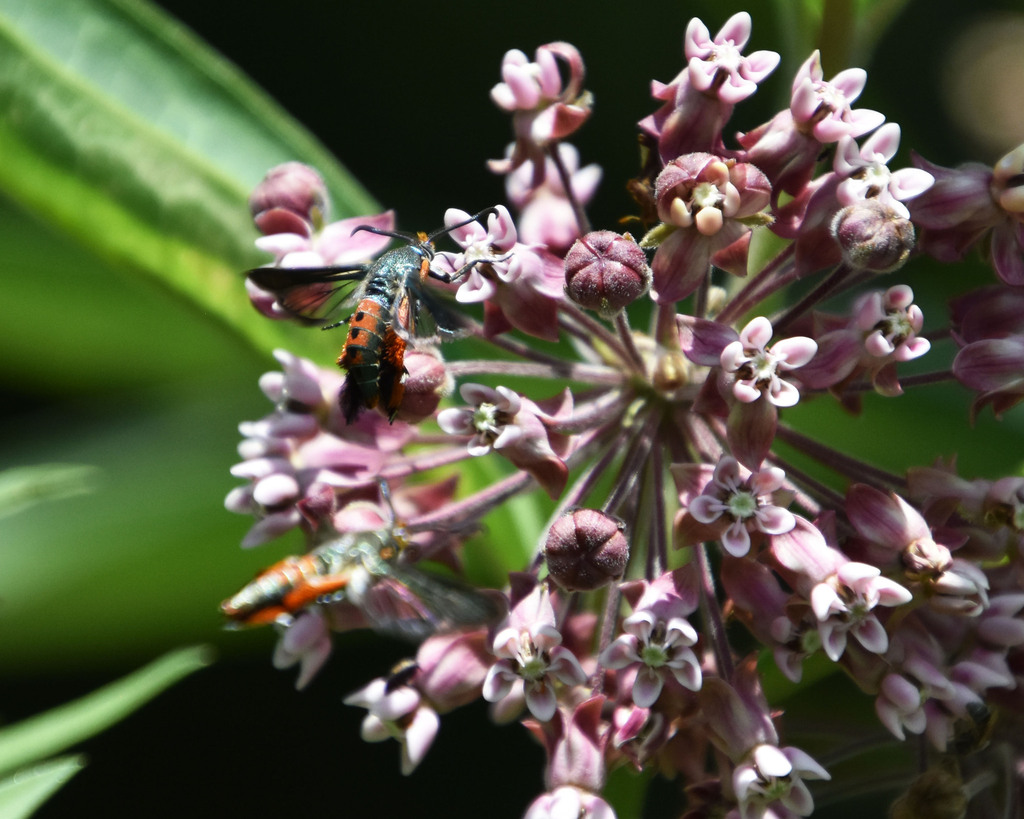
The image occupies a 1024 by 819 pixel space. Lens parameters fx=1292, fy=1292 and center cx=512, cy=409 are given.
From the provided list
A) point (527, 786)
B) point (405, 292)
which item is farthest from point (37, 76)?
point (527, 786)

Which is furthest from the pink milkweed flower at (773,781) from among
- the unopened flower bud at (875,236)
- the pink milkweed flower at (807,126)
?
the pink milkweed flower at (807,126)

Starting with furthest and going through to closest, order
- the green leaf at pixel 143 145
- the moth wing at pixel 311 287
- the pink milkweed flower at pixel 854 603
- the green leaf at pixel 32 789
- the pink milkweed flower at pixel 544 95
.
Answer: the green leaf at pixel 143 145, the pink milkweed flower at pixel 544 95, the moth wing at pixel 311 287, the green leaf at pixel 32 789, the pink milkweed flower at pixel 854 603

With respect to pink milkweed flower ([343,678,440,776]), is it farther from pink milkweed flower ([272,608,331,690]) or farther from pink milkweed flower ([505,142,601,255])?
pink milkweed flower ([505,142,601,255])

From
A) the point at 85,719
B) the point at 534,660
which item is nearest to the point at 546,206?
the point at 534,660

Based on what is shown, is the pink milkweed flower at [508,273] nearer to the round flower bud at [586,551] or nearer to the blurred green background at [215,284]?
the round flower bud at [586,551]

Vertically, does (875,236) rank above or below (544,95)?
below

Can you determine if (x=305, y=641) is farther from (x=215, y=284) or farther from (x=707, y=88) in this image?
(x=707, y=88)

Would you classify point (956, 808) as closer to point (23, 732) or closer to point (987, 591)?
point (987, 591)
